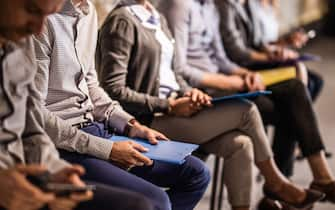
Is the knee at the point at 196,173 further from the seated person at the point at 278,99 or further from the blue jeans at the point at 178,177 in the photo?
the seated person at the point at 278,99

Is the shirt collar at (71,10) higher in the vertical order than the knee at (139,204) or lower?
higher

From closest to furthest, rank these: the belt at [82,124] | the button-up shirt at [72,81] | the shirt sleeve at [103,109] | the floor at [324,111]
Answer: the button-up shirt at [72,81] → the belt at [82,124] → the shirt sleeve at [103,109] → the floor at [324,111]

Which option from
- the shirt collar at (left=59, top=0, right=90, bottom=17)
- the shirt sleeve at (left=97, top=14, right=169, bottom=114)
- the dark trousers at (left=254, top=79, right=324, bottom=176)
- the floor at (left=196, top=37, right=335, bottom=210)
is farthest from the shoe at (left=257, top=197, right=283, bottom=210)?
the shirt collar at (left=59, top=0, right=90, bottom=17)

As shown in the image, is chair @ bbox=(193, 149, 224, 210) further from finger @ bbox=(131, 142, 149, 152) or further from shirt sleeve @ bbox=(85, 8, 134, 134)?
finger @ bbox=(131, 142, 149, 152)

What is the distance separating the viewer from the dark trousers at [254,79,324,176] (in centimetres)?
244

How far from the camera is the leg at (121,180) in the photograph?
1.49 metres

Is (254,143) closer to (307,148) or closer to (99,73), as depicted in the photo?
(307,148)

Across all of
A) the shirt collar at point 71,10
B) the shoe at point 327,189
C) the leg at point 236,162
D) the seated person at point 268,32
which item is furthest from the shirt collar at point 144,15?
the seated person at point 268,32

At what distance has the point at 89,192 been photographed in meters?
1.17

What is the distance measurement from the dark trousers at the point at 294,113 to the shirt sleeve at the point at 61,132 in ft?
3.39

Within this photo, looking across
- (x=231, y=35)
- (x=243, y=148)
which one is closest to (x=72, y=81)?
(x=243, y=148)

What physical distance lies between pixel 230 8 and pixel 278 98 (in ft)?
2.25

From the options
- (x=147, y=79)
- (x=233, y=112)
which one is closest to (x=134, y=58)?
(x=147, y=79)

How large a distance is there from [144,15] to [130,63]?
0.64 feet
